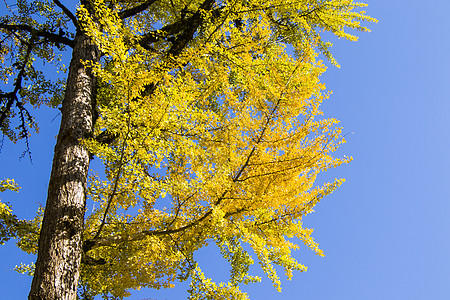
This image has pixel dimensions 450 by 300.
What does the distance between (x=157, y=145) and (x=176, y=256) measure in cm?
125

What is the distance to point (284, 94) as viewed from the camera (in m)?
3.20

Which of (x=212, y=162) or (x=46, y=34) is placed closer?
(x=212, y=162)

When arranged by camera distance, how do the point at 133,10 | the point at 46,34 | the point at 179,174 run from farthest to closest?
the point at 133,10 → the point at 46,34 → the point at 179,174

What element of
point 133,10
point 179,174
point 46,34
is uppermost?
point 133,10

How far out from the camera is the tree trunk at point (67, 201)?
10.5ft

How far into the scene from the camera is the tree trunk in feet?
10.5

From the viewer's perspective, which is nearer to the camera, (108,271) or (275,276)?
(275,276)

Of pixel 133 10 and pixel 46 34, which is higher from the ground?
pixel 133 10

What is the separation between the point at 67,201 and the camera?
355cm

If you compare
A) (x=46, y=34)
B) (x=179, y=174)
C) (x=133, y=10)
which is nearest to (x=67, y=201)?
(x=179, y=174)

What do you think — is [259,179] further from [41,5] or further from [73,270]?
[41,5]

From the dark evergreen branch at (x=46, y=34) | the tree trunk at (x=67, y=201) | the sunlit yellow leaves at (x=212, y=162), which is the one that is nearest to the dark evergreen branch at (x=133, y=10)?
the dark evergreen branch at (x=46, y=34)

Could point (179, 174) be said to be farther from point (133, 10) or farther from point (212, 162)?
point (133, 10)

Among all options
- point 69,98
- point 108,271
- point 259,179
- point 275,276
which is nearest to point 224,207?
point 259,179
